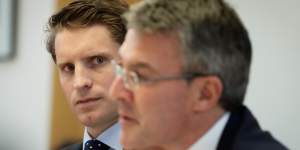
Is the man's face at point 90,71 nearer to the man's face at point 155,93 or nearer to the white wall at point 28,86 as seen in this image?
the man's face at point 155,93

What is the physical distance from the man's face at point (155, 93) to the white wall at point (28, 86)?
2.04 m

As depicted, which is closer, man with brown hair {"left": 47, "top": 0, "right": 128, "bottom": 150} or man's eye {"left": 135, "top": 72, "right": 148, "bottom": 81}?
man's eye {"left": 135, "top": 72, "right": 148, "bottom": 81}

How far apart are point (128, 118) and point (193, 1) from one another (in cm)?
30

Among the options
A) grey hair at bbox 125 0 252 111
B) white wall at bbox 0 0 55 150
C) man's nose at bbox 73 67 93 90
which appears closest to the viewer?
grey hair at bbox 125 0 252 111

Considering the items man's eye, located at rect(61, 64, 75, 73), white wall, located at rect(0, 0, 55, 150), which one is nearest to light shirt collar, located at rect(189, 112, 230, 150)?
man's eye, located at rect(61, 64, 75, 73)

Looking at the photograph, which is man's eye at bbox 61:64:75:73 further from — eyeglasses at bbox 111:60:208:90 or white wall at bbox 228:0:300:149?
white wall at bbox 228:0:300:149

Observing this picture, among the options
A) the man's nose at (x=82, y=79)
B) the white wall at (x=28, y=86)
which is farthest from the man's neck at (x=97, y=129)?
the white wall at (x=28, y=86)

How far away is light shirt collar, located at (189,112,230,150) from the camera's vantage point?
1.08 m

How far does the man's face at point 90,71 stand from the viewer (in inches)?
54.3

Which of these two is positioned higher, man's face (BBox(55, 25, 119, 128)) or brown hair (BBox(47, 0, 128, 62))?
brown hair (BBox(47, 0, 128, 62))

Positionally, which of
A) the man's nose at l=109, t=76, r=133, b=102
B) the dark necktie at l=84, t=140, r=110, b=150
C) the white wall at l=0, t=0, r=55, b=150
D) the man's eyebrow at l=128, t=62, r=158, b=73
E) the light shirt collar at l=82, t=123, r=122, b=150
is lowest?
the white wall at l=0, t=0, r=55, b=150

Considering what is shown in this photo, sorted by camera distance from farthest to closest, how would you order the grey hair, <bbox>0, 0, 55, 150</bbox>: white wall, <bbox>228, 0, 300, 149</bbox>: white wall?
<bbox>0, 0, 55, 150</bbox>: white wall, <bbox>228, 0, 300, 149</bbox>: white wall, the grey hair

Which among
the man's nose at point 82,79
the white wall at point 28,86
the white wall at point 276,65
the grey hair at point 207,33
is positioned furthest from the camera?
the white wall at point 28,86

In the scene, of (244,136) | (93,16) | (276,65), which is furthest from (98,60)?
(276,65)
